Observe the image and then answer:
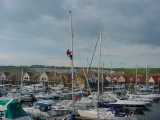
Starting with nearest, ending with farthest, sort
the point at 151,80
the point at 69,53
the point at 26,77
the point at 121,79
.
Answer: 1. the point at 69,53
2. the point at 151,80
3. the point at 121,79
4. the point at 26,77

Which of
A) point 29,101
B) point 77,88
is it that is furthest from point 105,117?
point 77,88

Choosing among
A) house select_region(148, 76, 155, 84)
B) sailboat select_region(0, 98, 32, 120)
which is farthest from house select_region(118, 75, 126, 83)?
sailboat select_region(0, 98, 32, 120)

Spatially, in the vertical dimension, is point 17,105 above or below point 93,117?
above

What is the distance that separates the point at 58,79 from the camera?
474 ft

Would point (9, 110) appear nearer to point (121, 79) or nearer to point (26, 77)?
point (121, 79)

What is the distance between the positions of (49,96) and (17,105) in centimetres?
5319

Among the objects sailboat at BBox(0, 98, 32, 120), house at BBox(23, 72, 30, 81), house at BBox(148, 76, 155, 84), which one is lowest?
sailboat at BBox(0, 98, 32, 120)

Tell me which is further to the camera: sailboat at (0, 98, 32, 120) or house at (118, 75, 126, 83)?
house at (118, 75, 126, 83)

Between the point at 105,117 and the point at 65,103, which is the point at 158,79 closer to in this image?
the point at 65,103

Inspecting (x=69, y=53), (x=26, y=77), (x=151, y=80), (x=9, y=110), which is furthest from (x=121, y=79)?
(x=9, y=110)

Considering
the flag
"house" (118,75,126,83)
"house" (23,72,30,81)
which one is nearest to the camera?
the flag

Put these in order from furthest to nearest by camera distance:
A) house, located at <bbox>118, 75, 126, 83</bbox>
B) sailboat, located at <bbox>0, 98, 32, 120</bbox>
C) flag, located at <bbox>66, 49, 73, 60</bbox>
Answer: house, located at <bbox>118, 75, 126, 83</bbox> → flag, located at <bbox>66, 49, 73, 60</bbox> → sailboat, located at <bbox>0, 98, 32, 120</bbox>

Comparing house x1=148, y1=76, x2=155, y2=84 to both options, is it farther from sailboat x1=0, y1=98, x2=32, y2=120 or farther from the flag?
sailboat x1=0, y1=98, x2=32, y2=120

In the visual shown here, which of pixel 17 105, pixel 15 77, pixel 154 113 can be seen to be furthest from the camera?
pixel 15 77
